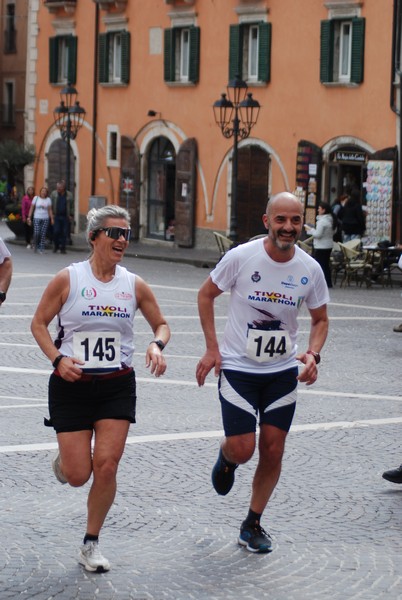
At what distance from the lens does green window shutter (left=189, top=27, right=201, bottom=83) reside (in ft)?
130

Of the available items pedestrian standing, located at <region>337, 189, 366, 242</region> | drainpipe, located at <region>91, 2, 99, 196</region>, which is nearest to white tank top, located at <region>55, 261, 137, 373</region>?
pedestrian standing, located at <region>337, 189, 366, 242</region>

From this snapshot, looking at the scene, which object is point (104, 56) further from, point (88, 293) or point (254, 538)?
point (254, 538)

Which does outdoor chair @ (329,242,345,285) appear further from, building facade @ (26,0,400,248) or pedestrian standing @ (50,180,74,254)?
pedestrian standing @ (50,180,74,254)

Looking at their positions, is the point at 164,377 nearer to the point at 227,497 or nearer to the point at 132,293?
the point at 227,497

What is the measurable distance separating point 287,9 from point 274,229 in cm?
2907

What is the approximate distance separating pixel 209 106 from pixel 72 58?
7458mm

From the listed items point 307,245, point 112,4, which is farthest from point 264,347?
point 112,4

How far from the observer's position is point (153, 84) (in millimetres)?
41875

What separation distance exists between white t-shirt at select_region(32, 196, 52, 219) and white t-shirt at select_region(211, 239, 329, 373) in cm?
2954

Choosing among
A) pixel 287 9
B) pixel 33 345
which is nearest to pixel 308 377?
pixel 33 345

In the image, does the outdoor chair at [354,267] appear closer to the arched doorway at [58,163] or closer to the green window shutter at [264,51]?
the green window shutter at [264,51]

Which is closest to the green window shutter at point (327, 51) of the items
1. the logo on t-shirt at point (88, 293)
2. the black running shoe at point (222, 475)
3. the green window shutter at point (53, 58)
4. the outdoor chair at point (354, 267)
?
the outdoor chair at point (354, 267)

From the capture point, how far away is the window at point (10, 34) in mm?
67062

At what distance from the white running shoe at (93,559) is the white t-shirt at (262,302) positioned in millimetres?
1282
